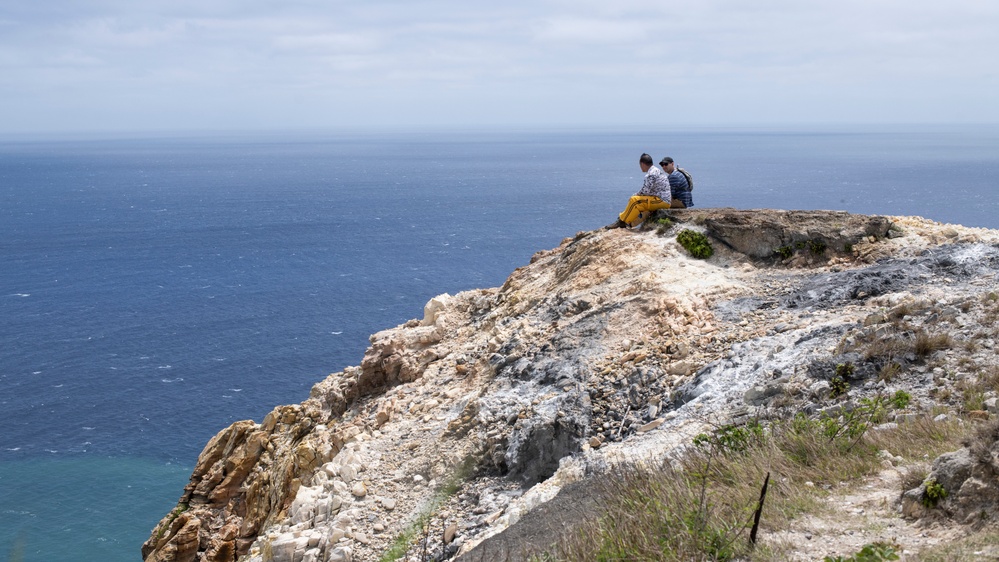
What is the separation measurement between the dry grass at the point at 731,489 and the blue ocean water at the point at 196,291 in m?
5.55

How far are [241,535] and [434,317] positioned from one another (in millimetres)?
7905

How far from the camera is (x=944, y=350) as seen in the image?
1284cm

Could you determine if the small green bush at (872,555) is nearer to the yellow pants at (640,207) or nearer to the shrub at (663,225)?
the shrub at (663,225)

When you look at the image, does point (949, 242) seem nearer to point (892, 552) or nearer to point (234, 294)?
point (892, 552)

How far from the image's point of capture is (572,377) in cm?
1625

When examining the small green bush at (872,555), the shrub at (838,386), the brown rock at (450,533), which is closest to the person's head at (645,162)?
the shrub at (838,386)

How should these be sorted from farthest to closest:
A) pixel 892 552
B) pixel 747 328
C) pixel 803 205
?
1. pixel 803 205
2. pixel 747 328
3. pixel 892 552

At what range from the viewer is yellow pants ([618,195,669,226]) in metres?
21.9

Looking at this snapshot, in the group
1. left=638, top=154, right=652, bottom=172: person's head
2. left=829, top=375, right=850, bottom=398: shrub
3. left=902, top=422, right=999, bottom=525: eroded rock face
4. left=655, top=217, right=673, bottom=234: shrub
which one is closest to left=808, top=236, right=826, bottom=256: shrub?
left=655, top=217, right=673, bottom=234: shrub

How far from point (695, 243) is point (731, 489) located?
12.1m

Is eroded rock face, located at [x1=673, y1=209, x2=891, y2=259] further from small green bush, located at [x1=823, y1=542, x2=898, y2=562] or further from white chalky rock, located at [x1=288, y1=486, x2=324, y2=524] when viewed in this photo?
small green bush, located at [x1=823, y1=542, x2=898, y2=562]

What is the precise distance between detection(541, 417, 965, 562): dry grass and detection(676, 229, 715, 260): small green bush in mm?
9053

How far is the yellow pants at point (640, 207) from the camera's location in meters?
21.9

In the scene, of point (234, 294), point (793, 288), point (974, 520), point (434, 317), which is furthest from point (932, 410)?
point (234, 294)
